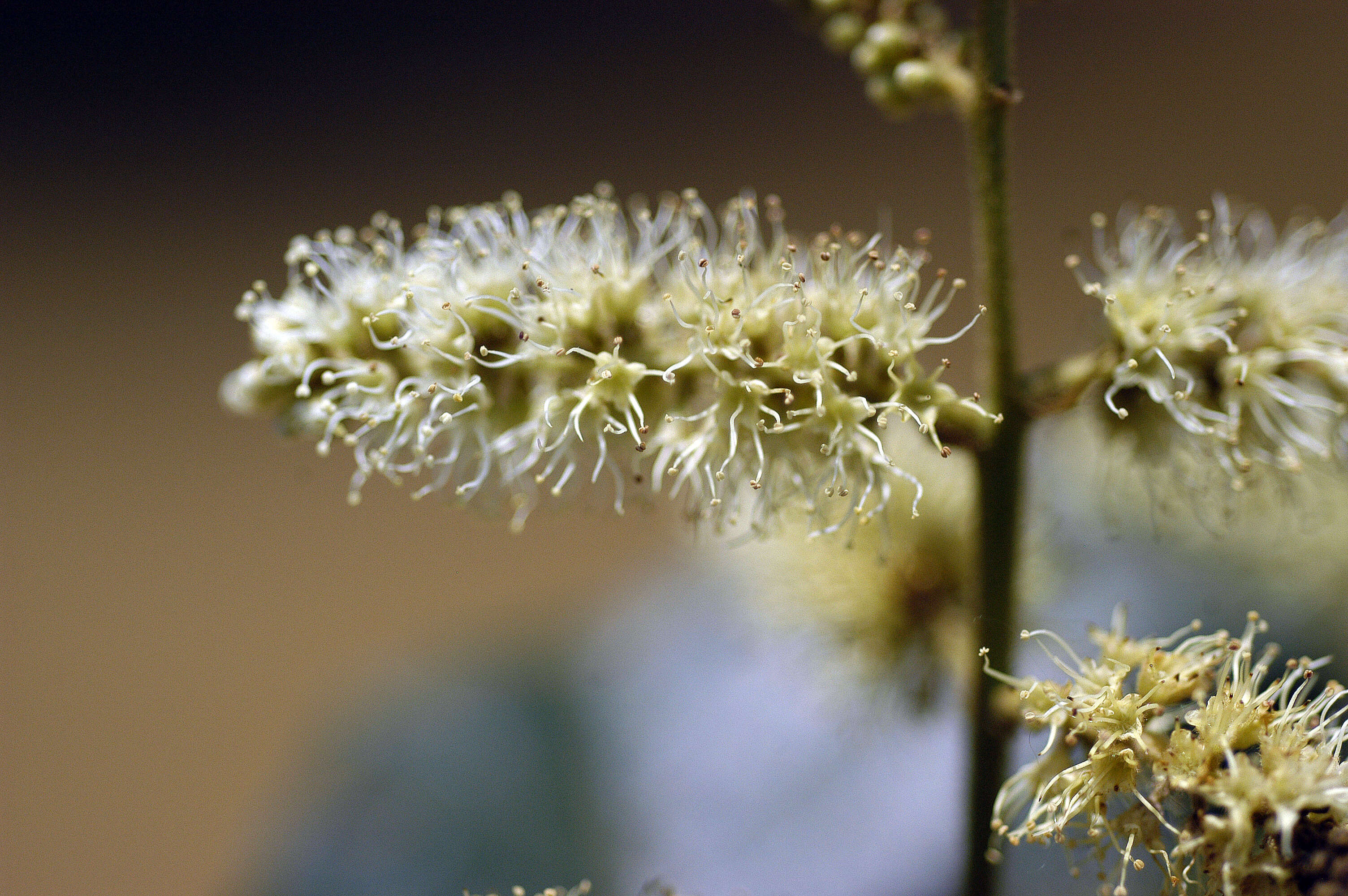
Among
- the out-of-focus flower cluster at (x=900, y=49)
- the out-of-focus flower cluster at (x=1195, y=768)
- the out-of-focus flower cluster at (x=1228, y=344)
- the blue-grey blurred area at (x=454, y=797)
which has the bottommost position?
the blue-grey blurred area at (x=454, y=797)

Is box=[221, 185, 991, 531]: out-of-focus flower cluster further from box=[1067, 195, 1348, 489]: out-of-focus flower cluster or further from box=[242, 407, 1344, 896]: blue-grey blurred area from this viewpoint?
box=[242, 407, 1344, 896]: blue-grey blurred area

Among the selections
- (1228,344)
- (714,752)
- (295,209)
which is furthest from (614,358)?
(295,209)

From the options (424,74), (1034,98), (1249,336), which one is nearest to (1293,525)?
(1249,336)

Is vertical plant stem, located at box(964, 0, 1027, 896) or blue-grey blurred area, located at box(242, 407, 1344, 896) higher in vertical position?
vertical plant stem, located at box(964, 0, 1027, 896)

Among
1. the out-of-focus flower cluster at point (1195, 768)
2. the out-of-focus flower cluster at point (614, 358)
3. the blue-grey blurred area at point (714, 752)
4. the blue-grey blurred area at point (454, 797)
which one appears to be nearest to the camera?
the out-of-focus flower cluster at point (1195, 768)

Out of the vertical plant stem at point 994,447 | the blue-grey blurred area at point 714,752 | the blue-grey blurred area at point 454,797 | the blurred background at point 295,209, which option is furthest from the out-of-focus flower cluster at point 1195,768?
the blurred background at point 295,209

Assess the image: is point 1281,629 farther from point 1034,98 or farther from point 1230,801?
point 1034,98

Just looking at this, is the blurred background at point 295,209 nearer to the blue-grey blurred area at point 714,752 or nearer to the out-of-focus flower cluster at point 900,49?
the blue-grey blurred area at point 714,752

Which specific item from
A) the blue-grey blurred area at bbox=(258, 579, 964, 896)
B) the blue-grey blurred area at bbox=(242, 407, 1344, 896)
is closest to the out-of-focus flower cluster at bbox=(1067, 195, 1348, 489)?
the blue-grey blurred area at bbox=(242, 407, 1344, 896)

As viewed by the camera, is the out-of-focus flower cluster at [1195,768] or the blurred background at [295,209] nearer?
the out-of-focus flower cluster at [1195,768]
